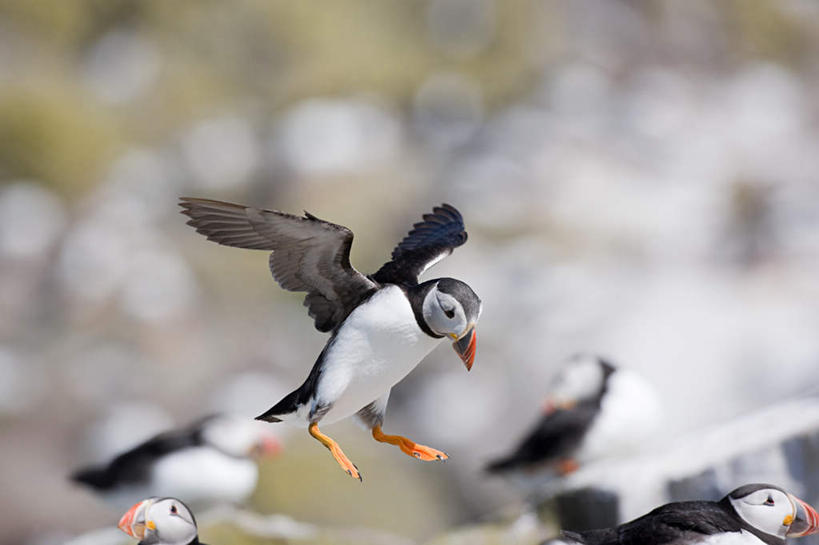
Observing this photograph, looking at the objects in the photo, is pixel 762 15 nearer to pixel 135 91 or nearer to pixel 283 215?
pixel 135 91

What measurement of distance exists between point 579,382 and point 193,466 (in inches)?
81.7

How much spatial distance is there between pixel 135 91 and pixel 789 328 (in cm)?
850

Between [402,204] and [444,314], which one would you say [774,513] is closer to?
[444,314]

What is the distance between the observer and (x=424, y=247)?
3.65 metres

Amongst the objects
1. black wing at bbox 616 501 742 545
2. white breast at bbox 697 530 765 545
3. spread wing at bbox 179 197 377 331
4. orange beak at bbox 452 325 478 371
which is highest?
spread wing at bbox 179 197 377 331

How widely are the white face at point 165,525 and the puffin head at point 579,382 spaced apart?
286 centimetres

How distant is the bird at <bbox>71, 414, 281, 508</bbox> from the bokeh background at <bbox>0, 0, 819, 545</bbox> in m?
0.99

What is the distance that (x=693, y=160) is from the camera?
532 inches

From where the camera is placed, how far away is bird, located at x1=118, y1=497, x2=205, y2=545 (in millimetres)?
3592

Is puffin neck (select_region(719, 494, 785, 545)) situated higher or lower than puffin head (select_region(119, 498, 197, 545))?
lower

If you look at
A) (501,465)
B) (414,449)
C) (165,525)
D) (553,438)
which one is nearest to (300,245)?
(414,449)

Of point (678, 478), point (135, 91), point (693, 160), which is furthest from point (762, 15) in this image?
point (678, 478)

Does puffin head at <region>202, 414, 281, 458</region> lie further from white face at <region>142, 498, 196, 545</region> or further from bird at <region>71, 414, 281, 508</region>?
white face at <region>142, 498, 196, 545</region>

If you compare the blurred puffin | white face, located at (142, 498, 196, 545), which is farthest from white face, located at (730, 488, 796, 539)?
the blurred puffin
